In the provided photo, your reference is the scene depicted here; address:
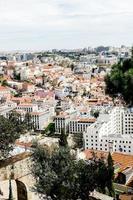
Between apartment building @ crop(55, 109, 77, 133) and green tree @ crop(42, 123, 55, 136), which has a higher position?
apartment building @ crop(55, 109, 77, 133)

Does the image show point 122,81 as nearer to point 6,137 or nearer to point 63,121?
point 6,137

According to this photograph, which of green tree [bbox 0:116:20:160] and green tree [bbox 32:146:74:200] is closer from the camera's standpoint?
green tree [bbox 32:146:74:200]

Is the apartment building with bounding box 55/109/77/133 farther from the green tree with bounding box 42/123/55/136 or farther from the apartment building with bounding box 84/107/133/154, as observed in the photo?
the apartment building with bounding box 84/107/133/154

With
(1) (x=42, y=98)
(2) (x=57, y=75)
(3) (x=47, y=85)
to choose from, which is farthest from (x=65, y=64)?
(1) (x=42, y=98)

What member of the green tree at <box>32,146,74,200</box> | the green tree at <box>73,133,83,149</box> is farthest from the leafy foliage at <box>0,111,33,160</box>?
the green tree at <box>73,133,83,149</box>

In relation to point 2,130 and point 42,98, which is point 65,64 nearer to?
point 42,98

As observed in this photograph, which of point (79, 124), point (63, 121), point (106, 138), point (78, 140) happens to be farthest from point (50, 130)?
point (106, 138)

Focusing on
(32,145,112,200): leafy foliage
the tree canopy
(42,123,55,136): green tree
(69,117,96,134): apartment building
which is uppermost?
the tree canopy

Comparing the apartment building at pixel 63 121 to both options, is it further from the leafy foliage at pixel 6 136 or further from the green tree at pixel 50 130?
the leafy foliage at pixel 6 136
